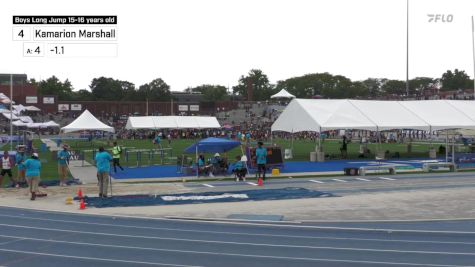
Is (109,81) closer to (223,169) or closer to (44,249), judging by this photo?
(223,169)

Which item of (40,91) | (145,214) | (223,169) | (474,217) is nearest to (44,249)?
(145,214)

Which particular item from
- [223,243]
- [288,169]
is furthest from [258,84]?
[223,243]

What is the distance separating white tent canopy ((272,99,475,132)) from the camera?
35.1 meters

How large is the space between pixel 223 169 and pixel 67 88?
119 m

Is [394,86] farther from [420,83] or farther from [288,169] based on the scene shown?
[288,169]

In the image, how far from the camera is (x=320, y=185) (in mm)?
22781

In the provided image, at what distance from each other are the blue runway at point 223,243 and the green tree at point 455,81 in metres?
128

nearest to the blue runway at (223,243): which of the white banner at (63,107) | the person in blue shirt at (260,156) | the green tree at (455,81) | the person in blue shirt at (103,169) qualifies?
the person in blue shirt at (103,169)

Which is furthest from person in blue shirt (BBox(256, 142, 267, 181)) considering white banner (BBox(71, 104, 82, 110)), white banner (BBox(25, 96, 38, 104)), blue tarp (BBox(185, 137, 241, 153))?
white banner (BBox(25, 96, 38, 104))

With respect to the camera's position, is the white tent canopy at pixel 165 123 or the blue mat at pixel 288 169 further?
the white tent canopy at pixel 165 123

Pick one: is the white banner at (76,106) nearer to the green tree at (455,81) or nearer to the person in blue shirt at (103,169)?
the green tree at (455,81)

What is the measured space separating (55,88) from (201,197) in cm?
12085

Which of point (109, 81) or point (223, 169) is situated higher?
point (109, 81)

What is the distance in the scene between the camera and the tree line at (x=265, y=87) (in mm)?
132125
